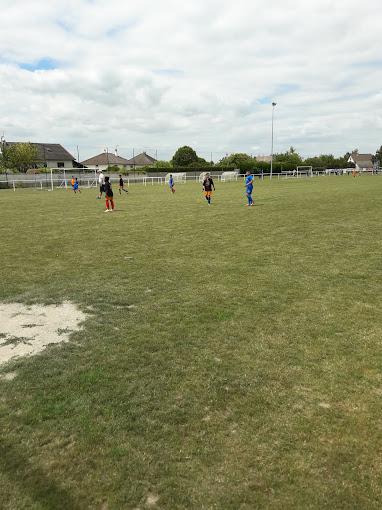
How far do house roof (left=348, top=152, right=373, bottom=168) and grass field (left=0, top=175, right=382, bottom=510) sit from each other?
132129mm

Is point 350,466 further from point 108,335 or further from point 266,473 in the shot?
point 108,335

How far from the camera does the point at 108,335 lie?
Result: 15.2 feet

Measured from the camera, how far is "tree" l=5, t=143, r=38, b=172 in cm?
6188

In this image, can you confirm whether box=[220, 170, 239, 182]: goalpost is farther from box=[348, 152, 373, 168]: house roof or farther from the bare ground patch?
box=[348, 152, 373, 168]: house roof

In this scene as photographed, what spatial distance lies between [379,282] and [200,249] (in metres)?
4.37

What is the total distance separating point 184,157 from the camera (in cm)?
7869

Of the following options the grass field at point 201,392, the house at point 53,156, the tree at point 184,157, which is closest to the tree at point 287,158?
the tree at point 184,157

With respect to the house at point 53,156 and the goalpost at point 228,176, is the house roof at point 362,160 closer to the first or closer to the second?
the goalpost at point 228,176

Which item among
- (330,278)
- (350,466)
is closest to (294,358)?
(350,466)

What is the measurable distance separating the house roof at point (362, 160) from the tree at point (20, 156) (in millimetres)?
104836

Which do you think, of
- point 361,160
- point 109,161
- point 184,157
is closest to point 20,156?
point 109,161

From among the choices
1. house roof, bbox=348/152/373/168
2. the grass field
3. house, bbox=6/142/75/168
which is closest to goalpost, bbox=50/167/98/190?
house, bbox=6/142/75/168

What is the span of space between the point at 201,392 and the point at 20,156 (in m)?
68.4

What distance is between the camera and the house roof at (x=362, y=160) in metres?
123
